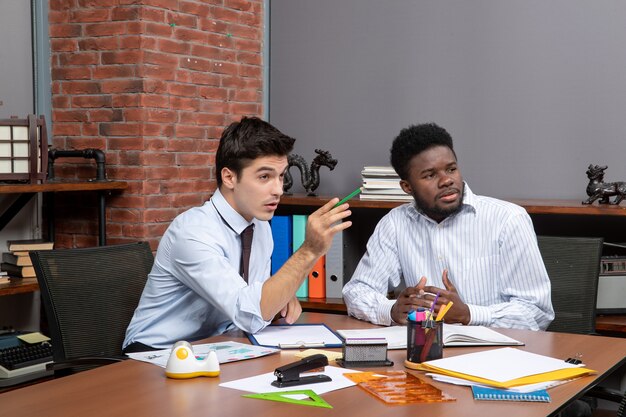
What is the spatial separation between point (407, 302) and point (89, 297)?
956 mm

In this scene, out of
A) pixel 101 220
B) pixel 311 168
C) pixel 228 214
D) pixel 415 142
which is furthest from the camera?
pixel 311 168

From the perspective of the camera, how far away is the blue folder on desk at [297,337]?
215 centimetres

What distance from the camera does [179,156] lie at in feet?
12.7

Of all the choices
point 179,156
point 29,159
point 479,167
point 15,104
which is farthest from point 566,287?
point 15,104

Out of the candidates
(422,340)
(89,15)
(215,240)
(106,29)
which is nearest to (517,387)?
(422,340)

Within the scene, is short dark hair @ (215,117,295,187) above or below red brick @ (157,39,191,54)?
below

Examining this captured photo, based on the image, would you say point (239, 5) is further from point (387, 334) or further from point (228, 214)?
point (387, 334)

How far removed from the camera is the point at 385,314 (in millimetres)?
2512

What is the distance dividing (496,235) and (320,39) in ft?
5.99

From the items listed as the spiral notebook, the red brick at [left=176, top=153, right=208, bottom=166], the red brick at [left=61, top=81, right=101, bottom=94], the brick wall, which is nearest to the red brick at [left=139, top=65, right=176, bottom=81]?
the brick wall

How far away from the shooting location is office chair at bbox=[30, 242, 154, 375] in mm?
2399

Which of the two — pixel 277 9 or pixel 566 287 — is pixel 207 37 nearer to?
pixel 277 9

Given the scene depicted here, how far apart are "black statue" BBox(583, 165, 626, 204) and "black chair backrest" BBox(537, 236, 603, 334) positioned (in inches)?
19.5

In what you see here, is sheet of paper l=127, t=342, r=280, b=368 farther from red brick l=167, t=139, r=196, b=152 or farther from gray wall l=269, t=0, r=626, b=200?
gray wall l=269, t=0, r=626, b=200
